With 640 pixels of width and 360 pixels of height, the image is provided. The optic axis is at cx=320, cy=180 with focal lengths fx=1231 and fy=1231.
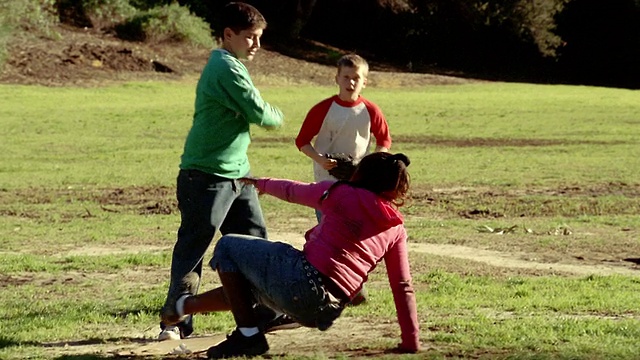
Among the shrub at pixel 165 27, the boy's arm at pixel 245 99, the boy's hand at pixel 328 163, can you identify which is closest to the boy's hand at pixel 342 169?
the boy's hand at pixel 328 163

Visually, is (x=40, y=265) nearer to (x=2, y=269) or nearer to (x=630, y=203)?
(x=2, y=269)

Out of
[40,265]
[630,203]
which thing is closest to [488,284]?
[40,265]

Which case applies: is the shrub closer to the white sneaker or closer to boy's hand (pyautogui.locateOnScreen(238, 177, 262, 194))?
the white sneaker

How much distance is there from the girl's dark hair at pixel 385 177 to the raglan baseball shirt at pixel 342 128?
2225 mm

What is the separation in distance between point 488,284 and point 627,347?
2.72 m

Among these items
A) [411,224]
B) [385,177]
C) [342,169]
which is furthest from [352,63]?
[411,224]

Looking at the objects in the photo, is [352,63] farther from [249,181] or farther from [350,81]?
[249,181]

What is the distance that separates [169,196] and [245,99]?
369 inches

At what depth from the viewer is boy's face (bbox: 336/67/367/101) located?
8180 mm

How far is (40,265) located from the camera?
9.97m

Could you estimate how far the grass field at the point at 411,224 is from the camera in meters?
7.05

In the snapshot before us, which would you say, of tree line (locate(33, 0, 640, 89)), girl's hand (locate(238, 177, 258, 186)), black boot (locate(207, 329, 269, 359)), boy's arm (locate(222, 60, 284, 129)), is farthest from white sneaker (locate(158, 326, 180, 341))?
tree line (locate(33, 0, 640, 89))

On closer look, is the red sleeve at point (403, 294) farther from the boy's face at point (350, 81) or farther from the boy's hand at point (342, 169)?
the boy's face at point (350, 81)

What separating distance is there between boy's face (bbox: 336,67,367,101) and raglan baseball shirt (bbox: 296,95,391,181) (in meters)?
0.06
